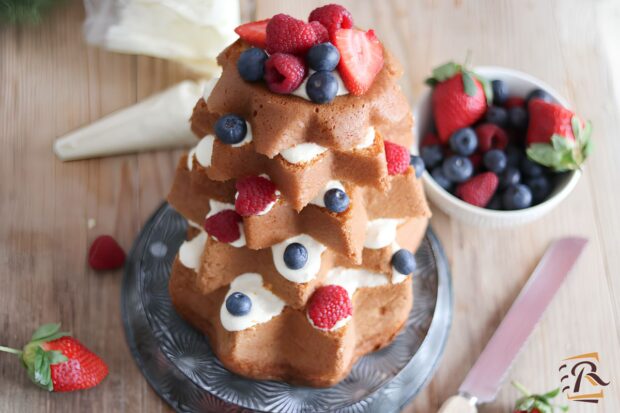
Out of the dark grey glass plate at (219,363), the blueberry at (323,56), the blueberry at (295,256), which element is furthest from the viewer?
the dark grey glass plate at (219,363)

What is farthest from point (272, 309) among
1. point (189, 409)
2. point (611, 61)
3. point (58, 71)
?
point (611, 61)

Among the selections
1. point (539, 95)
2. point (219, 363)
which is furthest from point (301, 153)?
point (539, 95)

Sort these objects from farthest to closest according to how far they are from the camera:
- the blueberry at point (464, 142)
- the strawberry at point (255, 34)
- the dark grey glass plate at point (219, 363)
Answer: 1. the blueberry at point (464, 142)
2. the dark grey glass plate at point (219, 363)
3. the strawberry at point (255, 34)

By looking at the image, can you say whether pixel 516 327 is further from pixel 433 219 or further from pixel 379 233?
pixel 379 233

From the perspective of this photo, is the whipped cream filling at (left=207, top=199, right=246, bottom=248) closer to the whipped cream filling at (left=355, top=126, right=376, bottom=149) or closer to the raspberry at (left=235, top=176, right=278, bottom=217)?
the raspberry at (left=235, top=176, right=278, bottom=217)

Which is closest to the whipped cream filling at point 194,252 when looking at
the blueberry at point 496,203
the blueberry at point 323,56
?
the blueberry at point 323,56

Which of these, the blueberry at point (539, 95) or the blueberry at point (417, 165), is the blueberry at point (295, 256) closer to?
the blueberry at point (417, 165)

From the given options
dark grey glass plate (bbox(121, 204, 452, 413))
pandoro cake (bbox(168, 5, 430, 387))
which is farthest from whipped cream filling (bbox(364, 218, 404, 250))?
dark grey glass plate (bbox(121, 204, 452, 413))
